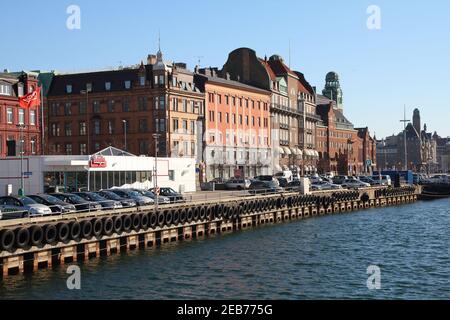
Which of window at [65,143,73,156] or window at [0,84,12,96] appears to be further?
window at [65,143,73,156]

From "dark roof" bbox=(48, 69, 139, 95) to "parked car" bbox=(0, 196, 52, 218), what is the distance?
7041 centimetres

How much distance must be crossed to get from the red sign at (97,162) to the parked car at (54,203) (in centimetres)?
2204

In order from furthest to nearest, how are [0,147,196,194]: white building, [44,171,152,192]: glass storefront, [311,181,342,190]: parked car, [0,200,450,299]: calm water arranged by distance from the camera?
[311,181,342,190]: parked car, [44,171,152,192]: glass storefront, [0,147,196,194]: white building, [0,200,450,299]: calm water

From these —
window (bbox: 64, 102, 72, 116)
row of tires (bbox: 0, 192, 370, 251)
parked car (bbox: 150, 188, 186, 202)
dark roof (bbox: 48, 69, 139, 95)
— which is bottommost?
row of tires (bbox: 0, 192, 370, 251)

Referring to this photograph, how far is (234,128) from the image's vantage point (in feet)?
434

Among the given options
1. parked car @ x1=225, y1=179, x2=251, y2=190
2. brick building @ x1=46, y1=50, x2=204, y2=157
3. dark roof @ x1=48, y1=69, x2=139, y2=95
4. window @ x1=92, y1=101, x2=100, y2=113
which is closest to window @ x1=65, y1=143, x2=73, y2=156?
brick building @ x1=46, y1=50, x2=204, y2=157

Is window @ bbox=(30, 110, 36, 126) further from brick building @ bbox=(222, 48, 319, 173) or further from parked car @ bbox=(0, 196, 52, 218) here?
brick building @ bbox=(222, 48, 319, 173)

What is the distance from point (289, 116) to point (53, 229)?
120m

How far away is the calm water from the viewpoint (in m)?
34.3

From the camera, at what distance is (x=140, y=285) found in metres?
36.1
